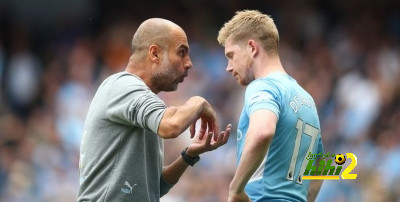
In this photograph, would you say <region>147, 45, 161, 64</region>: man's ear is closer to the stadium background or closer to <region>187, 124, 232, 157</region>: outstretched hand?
<region>187, 124, 232, 157</region>: outstretched hand

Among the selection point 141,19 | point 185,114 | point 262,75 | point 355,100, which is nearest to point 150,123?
point 185,114

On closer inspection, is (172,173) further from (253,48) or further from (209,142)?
(253,48)

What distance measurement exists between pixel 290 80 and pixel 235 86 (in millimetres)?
6884

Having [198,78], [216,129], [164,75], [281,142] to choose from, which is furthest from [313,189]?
[198,78]

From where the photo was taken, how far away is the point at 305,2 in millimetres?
14227

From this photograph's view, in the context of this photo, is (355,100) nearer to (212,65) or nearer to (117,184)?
(212,65)

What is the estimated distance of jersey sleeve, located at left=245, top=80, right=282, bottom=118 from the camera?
5938 millimetres

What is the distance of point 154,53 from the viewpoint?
6.61 meters

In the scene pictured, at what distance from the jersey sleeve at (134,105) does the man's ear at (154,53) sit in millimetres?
328

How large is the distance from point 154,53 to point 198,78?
272 inches

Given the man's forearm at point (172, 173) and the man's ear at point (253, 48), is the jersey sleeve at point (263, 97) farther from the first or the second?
the man's forearm at point (172, 173)

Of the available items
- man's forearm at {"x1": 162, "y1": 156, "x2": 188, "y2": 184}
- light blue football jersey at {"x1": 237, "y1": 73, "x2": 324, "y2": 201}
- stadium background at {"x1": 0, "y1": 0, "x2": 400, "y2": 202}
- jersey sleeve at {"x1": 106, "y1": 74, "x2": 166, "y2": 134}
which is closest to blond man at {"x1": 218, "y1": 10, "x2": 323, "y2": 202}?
light blue football jersey at {"x1": 237, "y1": 73, "x2": 324, "y2": 201}

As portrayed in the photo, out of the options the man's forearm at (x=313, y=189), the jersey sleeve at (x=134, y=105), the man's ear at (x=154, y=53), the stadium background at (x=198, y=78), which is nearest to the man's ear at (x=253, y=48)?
the man's ear at (x=154, y=53)

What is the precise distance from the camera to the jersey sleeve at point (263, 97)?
5.94m
